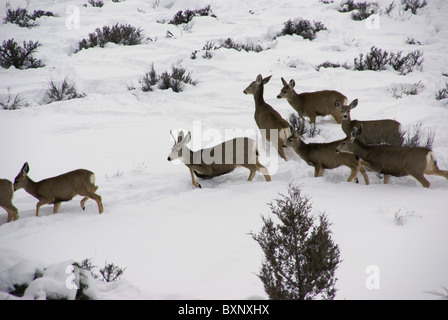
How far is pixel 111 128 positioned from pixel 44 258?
4778 mm

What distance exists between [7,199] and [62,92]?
5.70m

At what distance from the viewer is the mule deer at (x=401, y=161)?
16.0 feet

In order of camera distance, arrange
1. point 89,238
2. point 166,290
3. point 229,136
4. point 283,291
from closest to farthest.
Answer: point 283,291
point 166,290
point 89,238
point 229,136

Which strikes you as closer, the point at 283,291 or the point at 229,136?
the point at 283,291

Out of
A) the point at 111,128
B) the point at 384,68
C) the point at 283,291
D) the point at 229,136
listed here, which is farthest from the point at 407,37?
the point at 283,291

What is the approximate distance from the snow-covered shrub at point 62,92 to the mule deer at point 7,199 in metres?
5.46

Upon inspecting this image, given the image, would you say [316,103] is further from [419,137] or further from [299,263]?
[299,263]

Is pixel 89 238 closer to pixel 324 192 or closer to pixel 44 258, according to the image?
pixel 44 258

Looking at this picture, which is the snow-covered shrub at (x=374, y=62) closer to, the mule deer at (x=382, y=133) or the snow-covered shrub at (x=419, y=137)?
the snow-covered shrub at (x=419, y=137)

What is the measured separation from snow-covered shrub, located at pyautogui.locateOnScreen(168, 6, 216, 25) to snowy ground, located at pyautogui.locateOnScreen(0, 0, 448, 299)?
1482 millimetres

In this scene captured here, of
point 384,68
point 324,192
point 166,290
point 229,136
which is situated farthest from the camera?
point 384,68

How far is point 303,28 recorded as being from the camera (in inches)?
572

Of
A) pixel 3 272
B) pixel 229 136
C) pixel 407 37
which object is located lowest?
pixel 229 136
